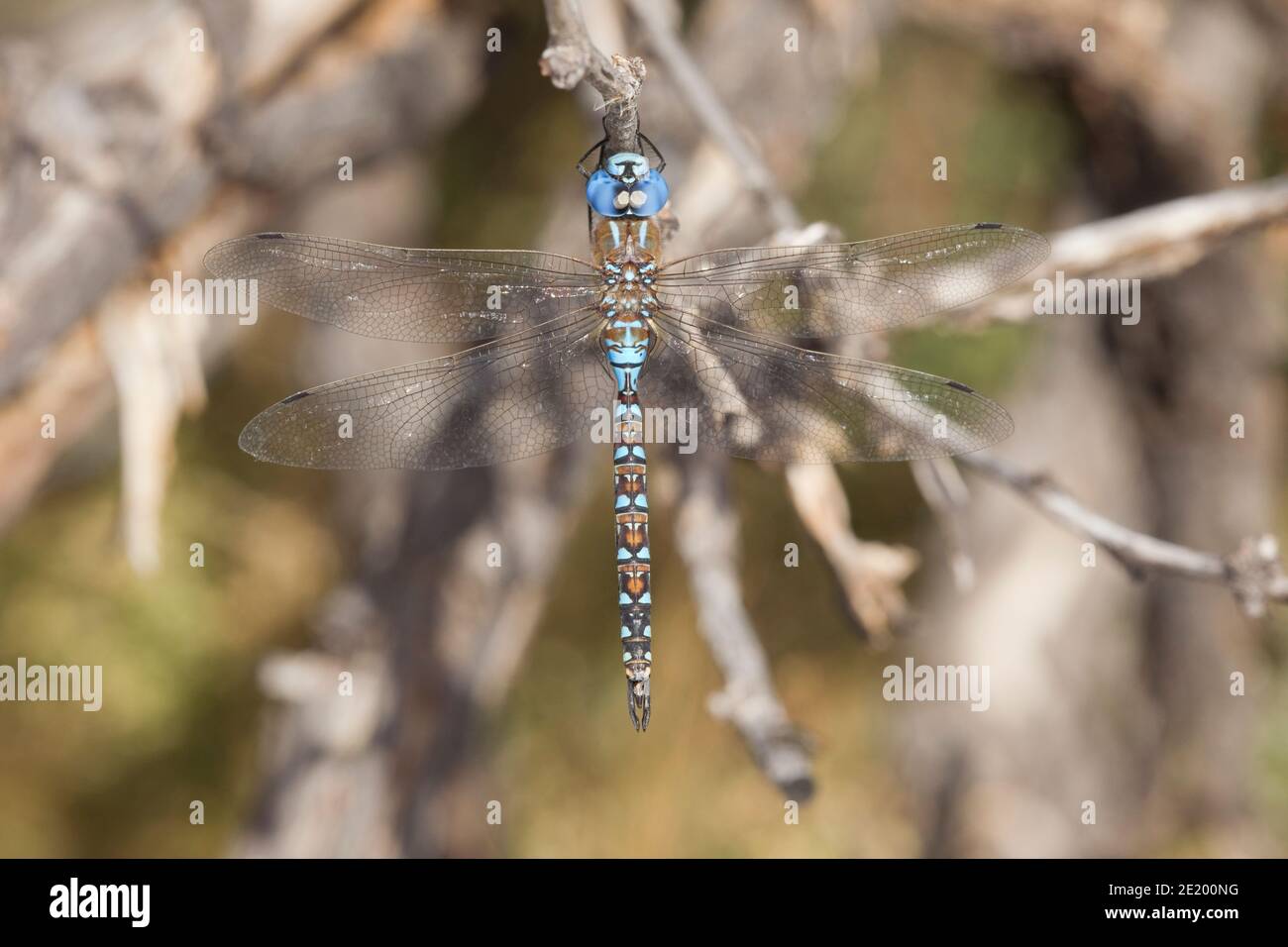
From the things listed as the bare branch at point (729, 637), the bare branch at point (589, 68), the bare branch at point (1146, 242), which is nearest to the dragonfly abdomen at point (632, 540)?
the bare branch at point (729, 637)

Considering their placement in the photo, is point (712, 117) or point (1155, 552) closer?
point (1155, 552)

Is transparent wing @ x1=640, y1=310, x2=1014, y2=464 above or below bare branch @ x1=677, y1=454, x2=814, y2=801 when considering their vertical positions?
above

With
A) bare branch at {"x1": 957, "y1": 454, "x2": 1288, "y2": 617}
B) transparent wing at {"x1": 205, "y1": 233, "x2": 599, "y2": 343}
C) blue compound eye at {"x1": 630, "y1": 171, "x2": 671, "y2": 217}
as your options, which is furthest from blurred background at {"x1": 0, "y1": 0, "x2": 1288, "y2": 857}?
bare branch at {"x1": 957, "y1": 454, "x2": 1288, "y2": 617}

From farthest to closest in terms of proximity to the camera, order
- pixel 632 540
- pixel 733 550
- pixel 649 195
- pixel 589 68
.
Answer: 1. pixel 733 550
2. pixel 632 540
3. pixel 649 195
4. pixel 589 68

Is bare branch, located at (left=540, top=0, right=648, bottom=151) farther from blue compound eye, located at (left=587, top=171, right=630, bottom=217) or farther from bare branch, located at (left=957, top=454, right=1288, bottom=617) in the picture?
bare branch, located at (left=957, top=454, right=1288, bottom=617)

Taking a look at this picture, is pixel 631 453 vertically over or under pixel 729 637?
over

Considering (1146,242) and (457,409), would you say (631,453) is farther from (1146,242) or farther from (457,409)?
(1146,242)

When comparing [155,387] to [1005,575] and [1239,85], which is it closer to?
[1005,575]

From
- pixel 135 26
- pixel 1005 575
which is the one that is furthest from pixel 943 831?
pixel 135 26

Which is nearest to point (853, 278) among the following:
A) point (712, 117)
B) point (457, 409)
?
point (712, 117)
